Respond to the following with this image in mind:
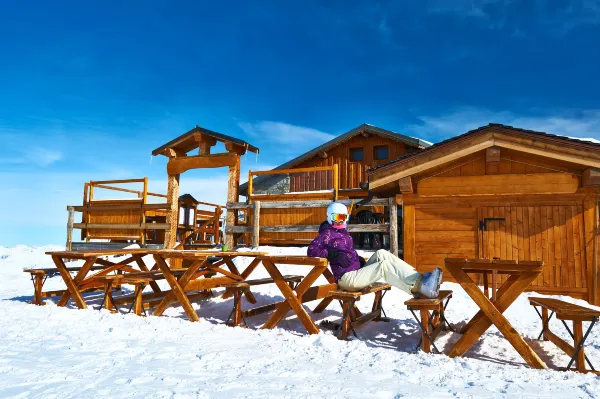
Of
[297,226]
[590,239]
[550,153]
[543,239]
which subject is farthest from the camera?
[297,226]

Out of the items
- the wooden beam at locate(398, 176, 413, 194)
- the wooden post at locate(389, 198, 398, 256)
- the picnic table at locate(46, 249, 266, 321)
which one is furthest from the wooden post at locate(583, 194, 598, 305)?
the picnic table at locate(46, 249, 266, 321)

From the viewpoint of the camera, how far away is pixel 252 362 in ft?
14.5

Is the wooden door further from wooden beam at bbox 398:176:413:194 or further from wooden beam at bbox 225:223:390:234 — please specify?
Result: wooden beam at bbox 225:223:390:234

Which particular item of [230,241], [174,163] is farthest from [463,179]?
[174,163]

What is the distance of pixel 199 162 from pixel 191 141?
91 centimetres

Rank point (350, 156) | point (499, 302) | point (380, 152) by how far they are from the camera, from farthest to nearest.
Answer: point (350, 156), point (380, 152), point (499, 302)

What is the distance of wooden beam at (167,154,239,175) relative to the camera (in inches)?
562

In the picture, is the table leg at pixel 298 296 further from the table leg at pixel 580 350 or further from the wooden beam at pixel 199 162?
the wooden beam at pixel 199 162

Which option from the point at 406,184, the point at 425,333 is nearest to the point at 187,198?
the point at 406,184

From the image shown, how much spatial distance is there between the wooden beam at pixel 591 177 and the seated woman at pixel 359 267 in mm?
5679

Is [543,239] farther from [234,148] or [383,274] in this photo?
[234,148]

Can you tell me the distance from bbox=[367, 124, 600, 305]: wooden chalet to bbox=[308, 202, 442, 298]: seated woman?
442 centimetres

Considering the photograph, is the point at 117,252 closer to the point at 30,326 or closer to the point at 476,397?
the point at 30,326

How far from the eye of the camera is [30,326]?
6414mm
